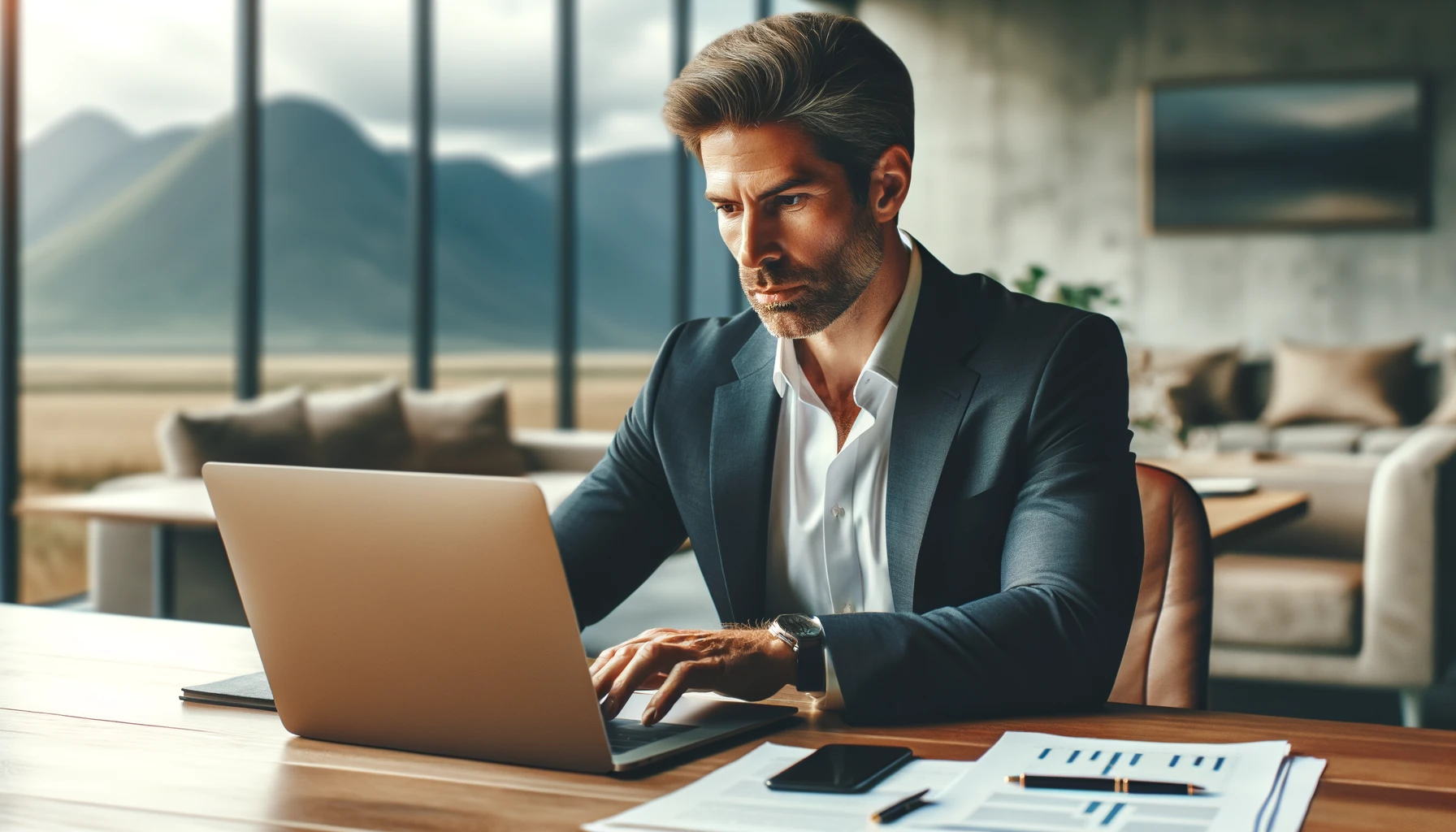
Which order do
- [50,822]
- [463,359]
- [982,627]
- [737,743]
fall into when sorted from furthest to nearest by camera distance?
1. [463,359]
2. [982,627]
3. [737,743]
4. [50,822]

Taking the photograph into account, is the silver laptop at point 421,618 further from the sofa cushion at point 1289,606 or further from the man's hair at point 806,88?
the sofa cushion at point 1289,606

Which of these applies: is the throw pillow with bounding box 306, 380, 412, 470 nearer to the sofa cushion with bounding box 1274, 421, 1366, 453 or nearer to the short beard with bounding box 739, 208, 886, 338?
the short beard with bounding box 739, 208, 886, 338

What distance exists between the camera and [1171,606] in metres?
1.33

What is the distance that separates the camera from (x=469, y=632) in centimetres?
86

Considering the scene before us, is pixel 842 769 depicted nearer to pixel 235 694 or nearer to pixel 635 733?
pixel 635 733

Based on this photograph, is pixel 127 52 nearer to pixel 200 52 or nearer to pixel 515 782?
pixel 200 52

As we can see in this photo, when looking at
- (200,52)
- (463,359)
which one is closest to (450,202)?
(463,359)

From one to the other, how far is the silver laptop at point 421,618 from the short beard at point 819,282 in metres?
0.50

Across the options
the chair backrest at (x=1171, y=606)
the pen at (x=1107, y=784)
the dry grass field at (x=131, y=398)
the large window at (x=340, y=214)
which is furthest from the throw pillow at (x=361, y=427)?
the pen at (x=1107, y=784)

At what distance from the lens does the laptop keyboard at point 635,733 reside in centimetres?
91

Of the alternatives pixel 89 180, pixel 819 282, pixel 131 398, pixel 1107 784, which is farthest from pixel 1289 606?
pixel 131 398

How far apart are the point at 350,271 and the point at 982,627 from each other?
48.3 ft

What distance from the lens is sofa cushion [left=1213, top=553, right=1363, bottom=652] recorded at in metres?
3.10

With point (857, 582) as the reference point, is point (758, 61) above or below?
Answer: above
